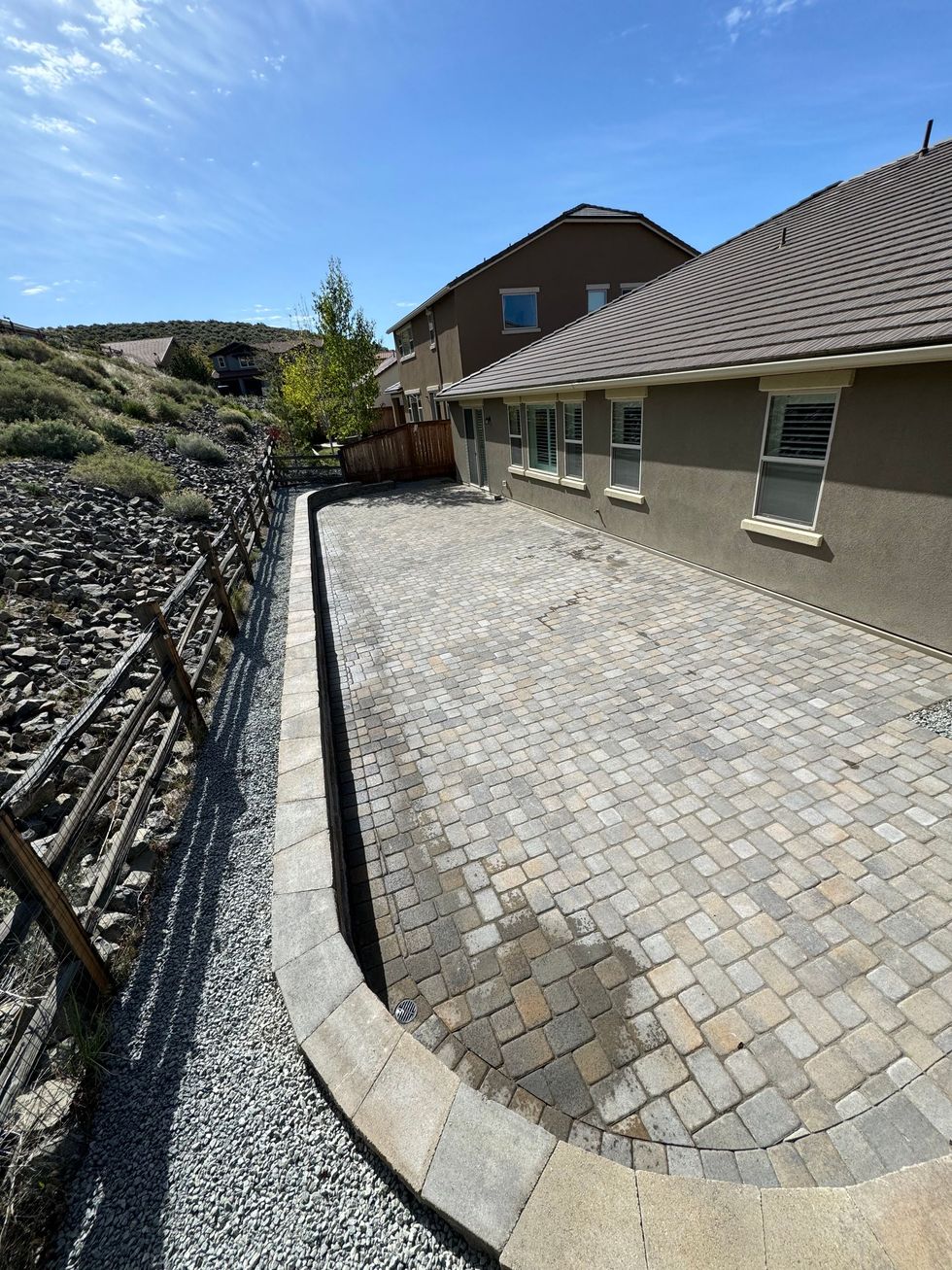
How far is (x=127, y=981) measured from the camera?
286 centimetres

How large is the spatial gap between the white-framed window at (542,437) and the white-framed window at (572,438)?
1.58ft

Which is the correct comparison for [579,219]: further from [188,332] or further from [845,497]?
[188,332]

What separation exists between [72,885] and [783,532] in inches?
308

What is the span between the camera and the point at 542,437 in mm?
12234

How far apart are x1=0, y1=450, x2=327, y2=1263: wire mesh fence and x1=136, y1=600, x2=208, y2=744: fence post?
0.04ft

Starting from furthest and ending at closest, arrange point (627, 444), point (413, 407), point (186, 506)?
1. point (413, 407)
2. point (186, 506)
3. point (627, 444)

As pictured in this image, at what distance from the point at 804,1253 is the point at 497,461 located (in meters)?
14.8

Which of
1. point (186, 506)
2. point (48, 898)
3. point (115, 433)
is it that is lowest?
point (48, 898)

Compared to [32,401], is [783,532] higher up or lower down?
lower down

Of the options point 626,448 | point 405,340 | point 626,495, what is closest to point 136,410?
point 405,340

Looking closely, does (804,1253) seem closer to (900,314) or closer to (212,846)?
(212,846)

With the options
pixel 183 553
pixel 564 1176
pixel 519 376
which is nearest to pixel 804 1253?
pixel 564 1176

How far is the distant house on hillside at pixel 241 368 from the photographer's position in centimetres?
6100

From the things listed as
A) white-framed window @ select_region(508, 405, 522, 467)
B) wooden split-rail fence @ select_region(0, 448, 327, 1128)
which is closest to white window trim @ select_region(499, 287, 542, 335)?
white-framed window @ select_region(508, 405, 522, 467)
